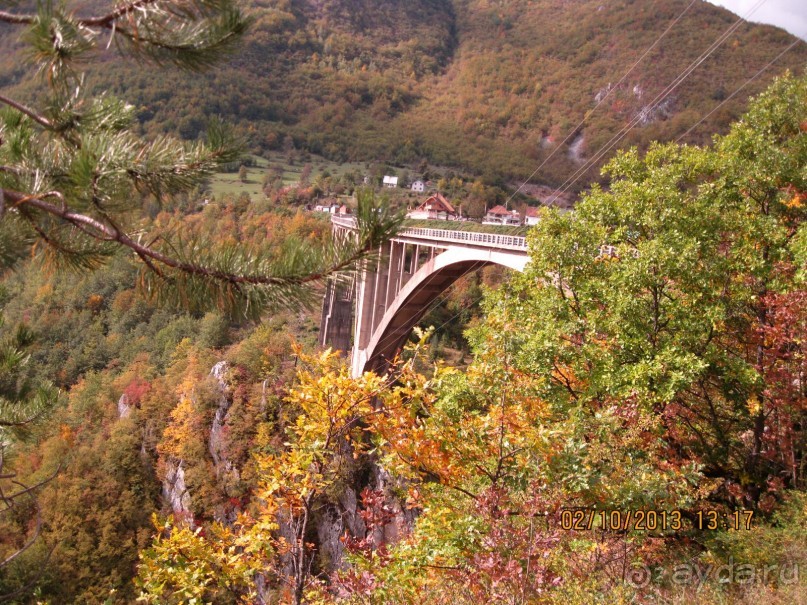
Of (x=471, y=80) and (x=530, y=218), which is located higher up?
(x=471, y=80)

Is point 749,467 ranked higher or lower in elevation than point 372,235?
lower

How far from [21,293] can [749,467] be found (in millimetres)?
47922

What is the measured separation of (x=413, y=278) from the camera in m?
16.4

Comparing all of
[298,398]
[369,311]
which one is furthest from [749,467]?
[369,311]

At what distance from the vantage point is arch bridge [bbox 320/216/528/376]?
12.9 metres

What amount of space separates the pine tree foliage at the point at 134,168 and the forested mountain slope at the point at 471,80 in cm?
4456

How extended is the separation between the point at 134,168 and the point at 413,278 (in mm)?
14539

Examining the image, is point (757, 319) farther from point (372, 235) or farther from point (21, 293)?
point (21, 293)

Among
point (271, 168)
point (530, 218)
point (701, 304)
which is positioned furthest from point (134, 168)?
point (271, 168)

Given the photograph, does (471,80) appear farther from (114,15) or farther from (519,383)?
(114,15)

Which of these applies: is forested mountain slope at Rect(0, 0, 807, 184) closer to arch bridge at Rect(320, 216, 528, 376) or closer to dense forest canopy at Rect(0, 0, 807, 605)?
arch bridge at Rect(320, 216, 528, 376)

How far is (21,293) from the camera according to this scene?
134ft

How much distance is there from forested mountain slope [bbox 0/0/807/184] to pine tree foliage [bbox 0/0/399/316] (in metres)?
44.6

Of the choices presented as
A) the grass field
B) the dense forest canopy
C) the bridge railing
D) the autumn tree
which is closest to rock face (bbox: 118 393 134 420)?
the dense forest canopy
